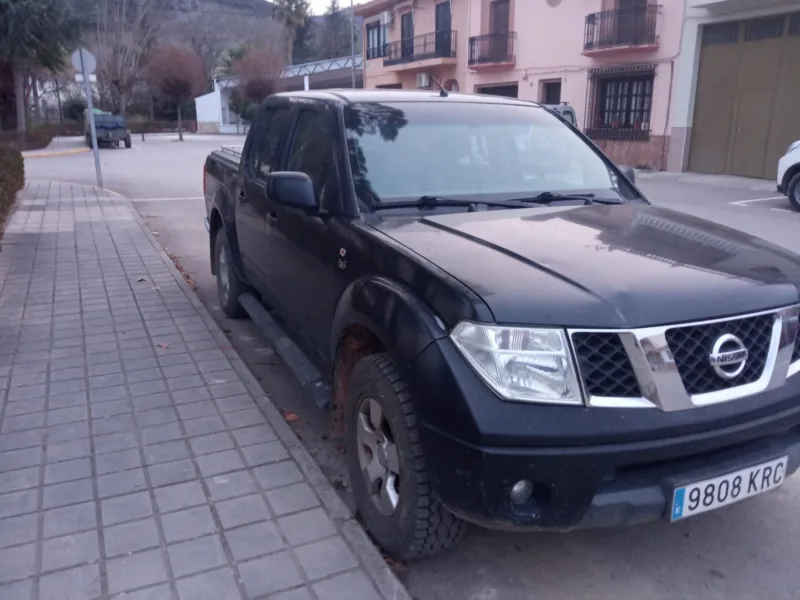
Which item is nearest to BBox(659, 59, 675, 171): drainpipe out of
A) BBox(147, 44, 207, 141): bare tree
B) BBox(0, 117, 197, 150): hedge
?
BBox(0, 117, 197, 150): hedge

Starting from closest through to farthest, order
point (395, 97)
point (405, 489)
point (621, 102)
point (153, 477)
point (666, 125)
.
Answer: point (405, 489) → point (153, 477) → point (395, 97) → point (666, 125) → point (621, 102)

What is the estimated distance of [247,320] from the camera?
6.37 m

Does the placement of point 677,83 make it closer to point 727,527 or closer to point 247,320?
point 247,320

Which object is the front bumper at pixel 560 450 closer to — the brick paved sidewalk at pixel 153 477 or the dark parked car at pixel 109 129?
the brick paved sidewalk at pixel 153 477

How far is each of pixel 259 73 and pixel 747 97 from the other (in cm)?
4199

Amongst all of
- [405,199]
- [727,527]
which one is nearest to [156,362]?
[405,199]

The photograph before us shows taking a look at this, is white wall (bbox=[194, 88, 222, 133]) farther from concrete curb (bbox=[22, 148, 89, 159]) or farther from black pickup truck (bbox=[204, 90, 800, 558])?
black pickup truck (bbox=[204, 90, 800, 558])

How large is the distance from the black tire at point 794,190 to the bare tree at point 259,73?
46.2 metres

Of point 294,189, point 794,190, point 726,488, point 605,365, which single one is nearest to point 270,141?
point 294,189

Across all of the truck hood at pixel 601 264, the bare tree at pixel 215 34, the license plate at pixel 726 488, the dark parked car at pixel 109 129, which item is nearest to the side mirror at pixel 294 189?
the truck hood at pixel 601 264

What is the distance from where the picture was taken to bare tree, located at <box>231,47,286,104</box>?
54.6 m

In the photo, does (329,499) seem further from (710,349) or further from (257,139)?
(257,139)

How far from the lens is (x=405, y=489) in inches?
105

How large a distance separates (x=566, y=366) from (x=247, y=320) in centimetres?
444
